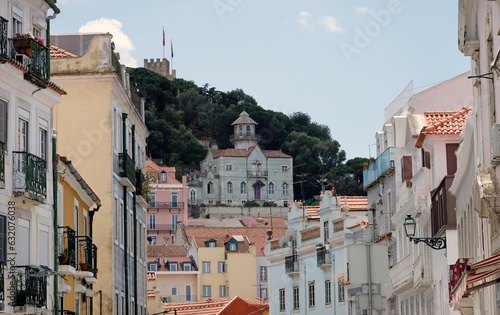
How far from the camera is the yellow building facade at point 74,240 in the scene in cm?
2736

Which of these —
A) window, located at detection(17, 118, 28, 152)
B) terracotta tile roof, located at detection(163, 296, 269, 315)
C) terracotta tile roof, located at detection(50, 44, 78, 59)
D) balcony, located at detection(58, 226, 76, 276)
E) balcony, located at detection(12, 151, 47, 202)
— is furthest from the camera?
terracotta tile roof, located at detection(163, 296, 269, 315)

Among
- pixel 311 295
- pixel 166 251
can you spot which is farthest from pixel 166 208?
pixel 311 295

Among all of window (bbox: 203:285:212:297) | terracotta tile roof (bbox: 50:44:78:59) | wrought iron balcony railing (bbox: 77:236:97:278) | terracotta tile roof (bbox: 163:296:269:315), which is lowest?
terracotta tile roof (bbox: 163:296:269:315)

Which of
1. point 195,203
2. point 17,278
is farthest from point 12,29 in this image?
point 195,203

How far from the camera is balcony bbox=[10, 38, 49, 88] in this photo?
23.6 meters

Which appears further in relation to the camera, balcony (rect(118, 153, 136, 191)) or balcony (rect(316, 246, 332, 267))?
balcony (rect(316, 246, 332, 267))

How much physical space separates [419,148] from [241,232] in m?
95.2

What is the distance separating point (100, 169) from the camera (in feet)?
114

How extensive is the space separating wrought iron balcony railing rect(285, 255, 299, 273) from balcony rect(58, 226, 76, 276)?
39222mm

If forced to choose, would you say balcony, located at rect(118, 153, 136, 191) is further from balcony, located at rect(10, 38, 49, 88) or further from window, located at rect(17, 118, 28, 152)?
window, located at rect(17, 118, 28, 152)

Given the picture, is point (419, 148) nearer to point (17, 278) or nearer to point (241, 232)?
point (17, 278)

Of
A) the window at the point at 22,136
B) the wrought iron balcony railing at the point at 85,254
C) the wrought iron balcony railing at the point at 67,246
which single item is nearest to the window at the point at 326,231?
the wrought iron balcony railing at the point at 85,254

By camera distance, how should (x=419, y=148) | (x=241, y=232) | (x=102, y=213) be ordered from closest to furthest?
1. (x=102, y=213)
2. (x=419, y=148)
3. (x=241, y=232)

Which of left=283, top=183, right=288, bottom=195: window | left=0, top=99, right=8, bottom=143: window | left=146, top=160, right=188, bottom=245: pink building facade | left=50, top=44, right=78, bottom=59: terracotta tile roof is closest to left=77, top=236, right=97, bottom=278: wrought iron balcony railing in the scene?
left=0, top=99, right=8, bottom=143: window
